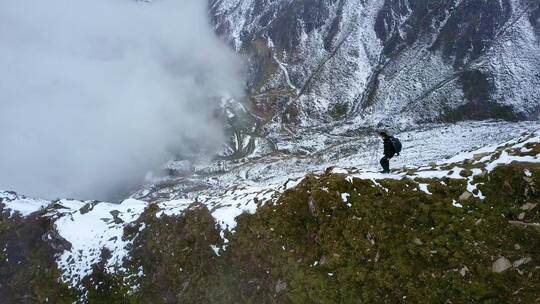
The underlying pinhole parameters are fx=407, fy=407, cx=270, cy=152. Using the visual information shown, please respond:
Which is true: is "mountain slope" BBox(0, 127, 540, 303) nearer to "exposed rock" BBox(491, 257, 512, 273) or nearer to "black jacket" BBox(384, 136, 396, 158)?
"exposed rock" BBox(491, 257, 512, 273)

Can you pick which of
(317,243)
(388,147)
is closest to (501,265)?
(317,243)

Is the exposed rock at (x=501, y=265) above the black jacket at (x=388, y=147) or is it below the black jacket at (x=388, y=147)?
below

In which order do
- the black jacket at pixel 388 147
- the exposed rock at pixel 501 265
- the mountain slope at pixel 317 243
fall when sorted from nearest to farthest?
the exposed rock at pixel 501 265 < the mountain slope at pixel 317 243 < the black jacket at pixel 388 147

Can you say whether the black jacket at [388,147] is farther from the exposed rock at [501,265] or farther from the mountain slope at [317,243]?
the exposed rock at [501,265]

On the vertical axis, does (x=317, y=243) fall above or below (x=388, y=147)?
below

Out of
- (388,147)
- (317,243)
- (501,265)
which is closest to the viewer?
(501,265)

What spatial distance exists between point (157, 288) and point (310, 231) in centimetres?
966

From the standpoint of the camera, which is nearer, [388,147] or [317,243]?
[317,243]

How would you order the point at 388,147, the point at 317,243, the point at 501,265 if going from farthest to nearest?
the point at 388,147
the point at 317,243
the point at 501,265

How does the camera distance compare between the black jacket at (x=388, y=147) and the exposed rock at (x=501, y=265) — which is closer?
the exposed rock at (x=501, y=265)

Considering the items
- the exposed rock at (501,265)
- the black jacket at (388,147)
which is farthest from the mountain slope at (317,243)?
the black jacket at (388,147)

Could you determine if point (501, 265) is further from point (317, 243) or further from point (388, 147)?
point (388, 147)

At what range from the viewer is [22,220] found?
95.8 feet

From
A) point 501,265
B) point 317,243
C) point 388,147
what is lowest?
point 501,265
